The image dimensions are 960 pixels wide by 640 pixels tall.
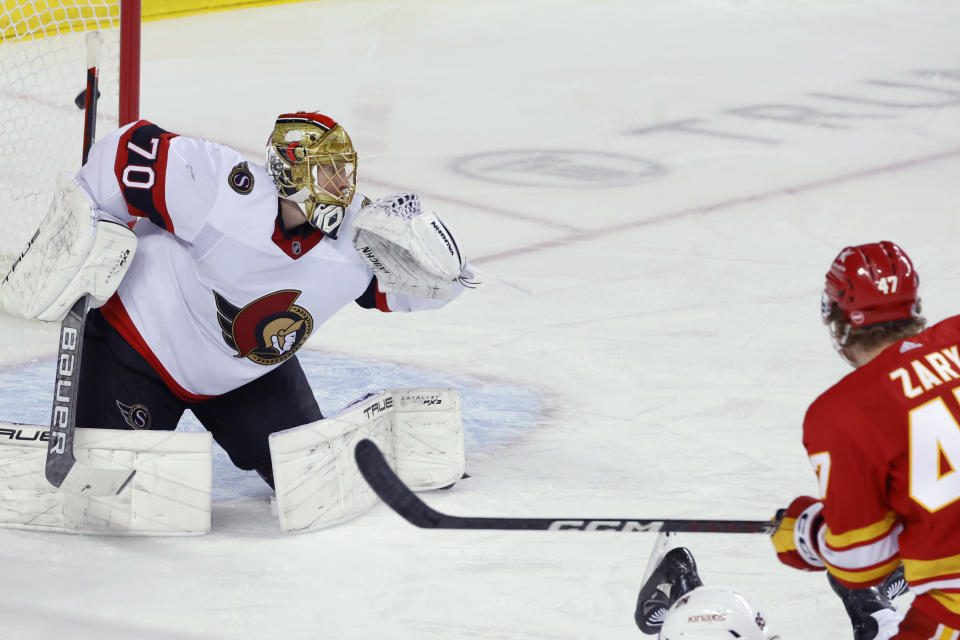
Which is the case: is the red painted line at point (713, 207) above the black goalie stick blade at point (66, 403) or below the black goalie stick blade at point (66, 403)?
below

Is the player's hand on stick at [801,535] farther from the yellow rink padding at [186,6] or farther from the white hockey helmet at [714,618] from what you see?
the yellow rink padding at [186,6]

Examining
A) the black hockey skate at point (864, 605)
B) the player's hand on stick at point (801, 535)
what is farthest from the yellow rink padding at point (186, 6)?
the player's hand on stick at point (801, 535)

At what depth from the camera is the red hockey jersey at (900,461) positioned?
1.71 m

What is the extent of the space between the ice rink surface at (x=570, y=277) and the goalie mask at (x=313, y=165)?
637 mm

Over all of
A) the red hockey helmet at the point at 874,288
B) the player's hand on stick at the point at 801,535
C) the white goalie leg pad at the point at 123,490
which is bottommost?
the white goalie leg pad at the point at 123,490

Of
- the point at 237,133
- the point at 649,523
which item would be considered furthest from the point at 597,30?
the point at 649,523

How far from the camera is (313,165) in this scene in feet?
8.64

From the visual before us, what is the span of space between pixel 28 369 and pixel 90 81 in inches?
31.8

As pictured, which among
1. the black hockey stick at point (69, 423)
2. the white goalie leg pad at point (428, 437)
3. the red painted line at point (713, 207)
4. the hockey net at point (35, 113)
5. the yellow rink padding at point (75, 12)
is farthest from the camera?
the yellow rink padding at point (75, 12)

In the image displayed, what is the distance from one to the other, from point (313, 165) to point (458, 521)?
85cm

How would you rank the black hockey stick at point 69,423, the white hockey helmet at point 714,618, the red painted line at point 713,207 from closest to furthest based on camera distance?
the white hockey helmet at point 714,618
the black hockey stick at point 69,423
the red painted line at point 713,207

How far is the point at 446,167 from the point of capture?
5645mm

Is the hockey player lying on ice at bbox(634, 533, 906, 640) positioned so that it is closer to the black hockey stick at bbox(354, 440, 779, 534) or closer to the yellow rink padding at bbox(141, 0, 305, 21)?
the black hockey stick at bbox(354, 440, 779, 534)

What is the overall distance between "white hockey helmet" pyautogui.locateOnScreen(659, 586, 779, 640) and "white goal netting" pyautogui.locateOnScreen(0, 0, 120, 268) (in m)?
2.72
